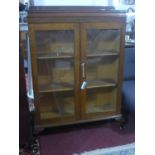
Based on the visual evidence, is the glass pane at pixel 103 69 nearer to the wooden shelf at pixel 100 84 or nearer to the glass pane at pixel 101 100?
the wooden shelf at pixel 100 84

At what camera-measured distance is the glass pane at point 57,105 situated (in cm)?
195

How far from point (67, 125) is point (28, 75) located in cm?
65

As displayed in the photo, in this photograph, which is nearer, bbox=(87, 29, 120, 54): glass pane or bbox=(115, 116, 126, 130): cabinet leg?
bbox=(87, 29, 120, 54): glass pane

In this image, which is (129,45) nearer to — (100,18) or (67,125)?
(100,18)

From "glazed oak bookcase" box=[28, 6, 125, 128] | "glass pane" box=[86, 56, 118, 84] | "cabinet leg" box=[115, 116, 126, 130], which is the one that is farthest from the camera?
"cabinet leg" box=[115, 116, 126, 130]

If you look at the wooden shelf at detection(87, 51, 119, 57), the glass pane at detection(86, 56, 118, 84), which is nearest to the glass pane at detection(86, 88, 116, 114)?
the glass pane at detection(86, 56, 118, 84)

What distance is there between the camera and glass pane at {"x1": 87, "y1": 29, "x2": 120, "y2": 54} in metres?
1.86

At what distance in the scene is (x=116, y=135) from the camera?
200cm

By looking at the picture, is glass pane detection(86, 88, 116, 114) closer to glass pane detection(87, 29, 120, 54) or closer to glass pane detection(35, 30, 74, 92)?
glass pane detection(35, 30, 74, 92)

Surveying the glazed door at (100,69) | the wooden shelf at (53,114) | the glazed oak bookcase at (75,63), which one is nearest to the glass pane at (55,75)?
the glazed oak bookcase at (75,63)

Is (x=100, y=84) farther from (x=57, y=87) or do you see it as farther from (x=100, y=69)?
(x=57, y=87)

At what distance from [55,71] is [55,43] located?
0.25m

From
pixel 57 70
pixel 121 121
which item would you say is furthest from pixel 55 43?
pixel 121 121

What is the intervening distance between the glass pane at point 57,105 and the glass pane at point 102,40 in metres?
0.47
